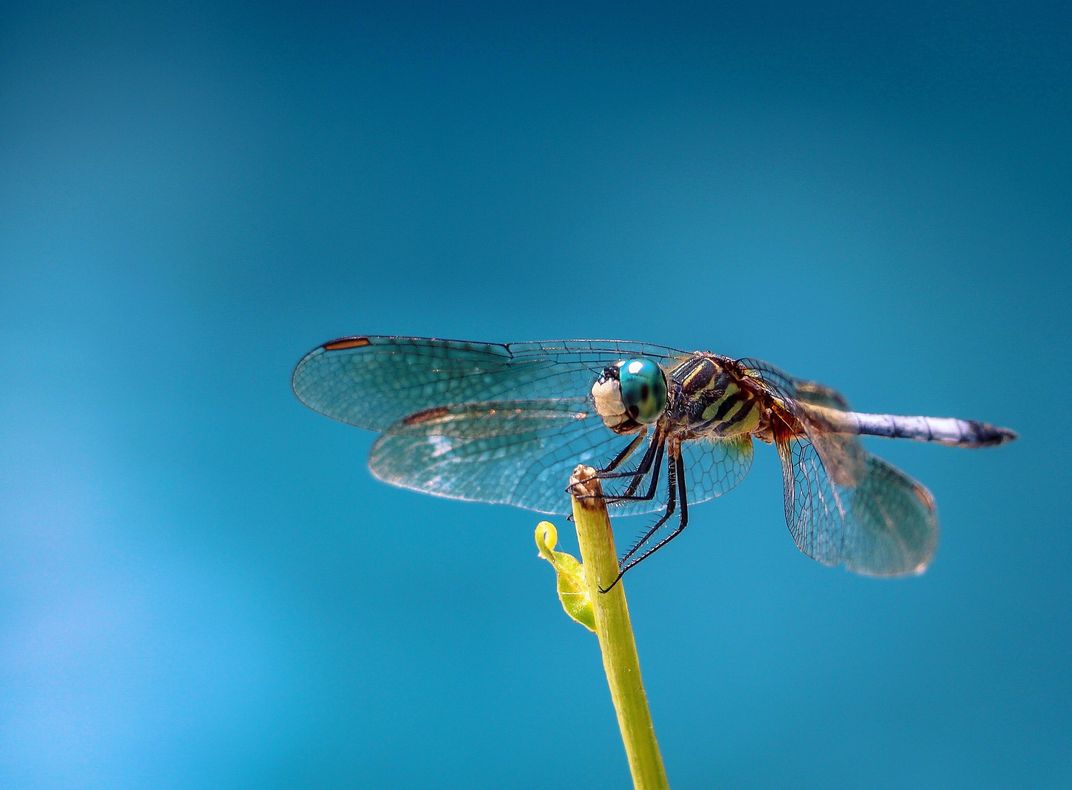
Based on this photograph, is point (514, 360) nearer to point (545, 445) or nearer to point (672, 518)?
point (545, 445)

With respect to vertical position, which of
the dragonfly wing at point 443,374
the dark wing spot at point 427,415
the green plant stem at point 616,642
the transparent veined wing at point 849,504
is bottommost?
the green plant stem at point 616,642

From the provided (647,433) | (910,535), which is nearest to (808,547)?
(910,535)

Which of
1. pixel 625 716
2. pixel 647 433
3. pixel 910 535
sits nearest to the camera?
pixel 625 716

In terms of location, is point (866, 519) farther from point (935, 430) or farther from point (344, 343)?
point (344, 343)

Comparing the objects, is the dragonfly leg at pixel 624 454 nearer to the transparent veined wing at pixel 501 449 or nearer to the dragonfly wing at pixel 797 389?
the transparent veined wing at pixel 501 449

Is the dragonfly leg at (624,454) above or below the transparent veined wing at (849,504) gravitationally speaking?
above

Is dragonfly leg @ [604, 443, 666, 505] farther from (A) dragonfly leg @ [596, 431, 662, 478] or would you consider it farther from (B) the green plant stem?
(B) the green plant stem

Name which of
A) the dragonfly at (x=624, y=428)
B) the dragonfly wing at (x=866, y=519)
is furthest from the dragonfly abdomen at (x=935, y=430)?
the dragonfly wing at (x=866, y=519)
